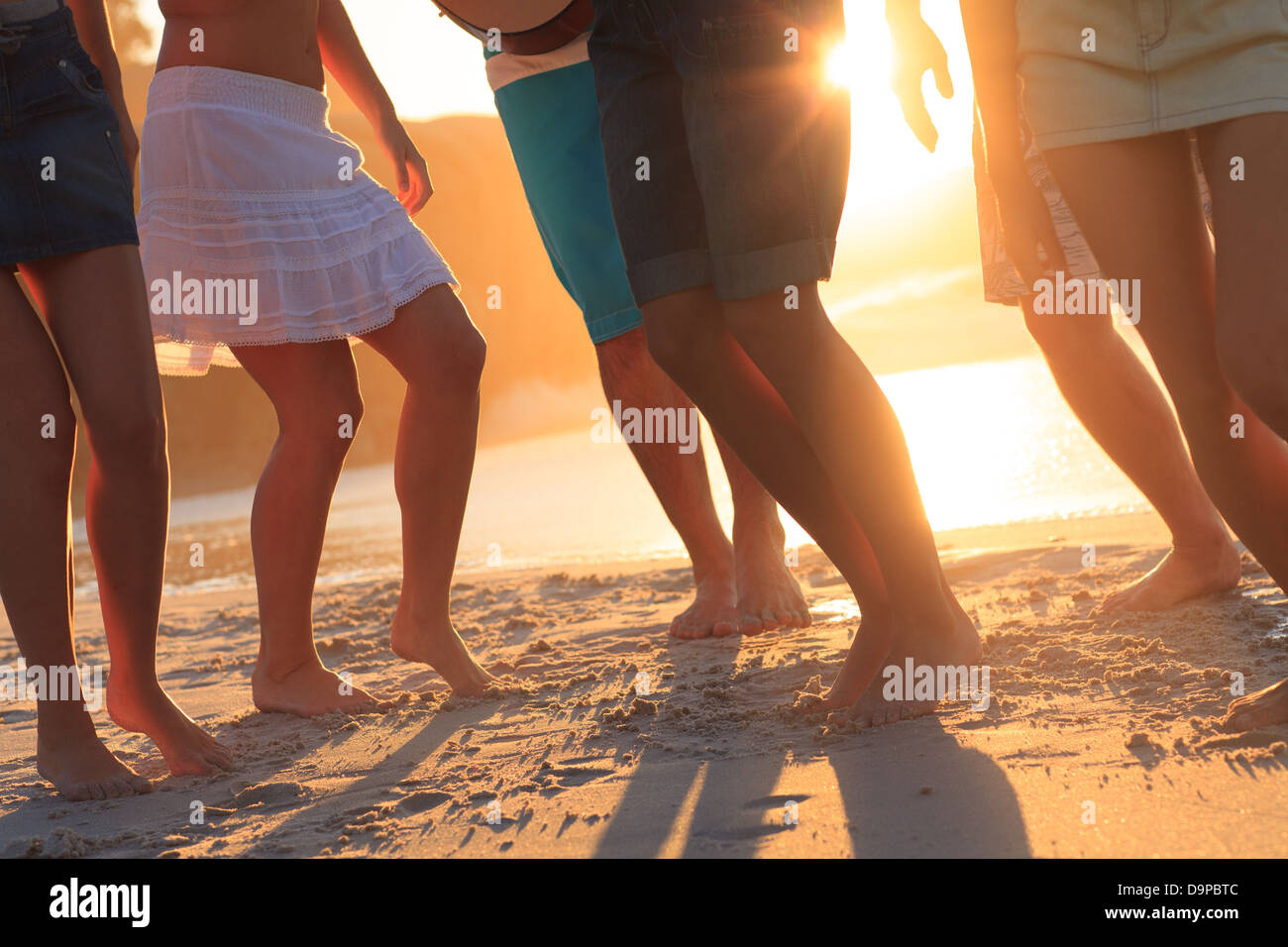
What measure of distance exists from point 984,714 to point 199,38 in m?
2.13

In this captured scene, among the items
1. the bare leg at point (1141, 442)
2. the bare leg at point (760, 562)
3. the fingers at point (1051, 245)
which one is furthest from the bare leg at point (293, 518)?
the bare leg at point (1141, 442)

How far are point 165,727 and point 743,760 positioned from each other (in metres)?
1.07

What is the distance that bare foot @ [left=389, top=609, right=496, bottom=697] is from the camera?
259cm

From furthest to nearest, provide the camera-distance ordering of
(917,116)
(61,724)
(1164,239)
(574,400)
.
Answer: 1. (574,400)
2. (917,116)
3. (61,724)
4. (1164,239)

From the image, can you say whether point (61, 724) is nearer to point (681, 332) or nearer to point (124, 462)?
point (124, 462)

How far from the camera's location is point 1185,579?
9.06 feet

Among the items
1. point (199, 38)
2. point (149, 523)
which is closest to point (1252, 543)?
point (149, 523)

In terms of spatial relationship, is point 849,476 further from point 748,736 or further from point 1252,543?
point 1252,543

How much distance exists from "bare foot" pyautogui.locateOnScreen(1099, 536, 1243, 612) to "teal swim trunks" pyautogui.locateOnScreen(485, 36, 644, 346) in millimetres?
1427

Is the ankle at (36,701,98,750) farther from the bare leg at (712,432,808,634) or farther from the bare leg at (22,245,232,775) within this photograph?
the bare leg at (712,432,808,634)

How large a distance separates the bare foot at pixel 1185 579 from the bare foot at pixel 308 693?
1.74 meters

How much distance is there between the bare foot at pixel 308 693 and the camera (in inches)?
102

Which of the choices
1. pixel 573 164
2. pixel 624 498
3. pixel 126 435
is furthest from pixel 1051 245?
pixel 624 498

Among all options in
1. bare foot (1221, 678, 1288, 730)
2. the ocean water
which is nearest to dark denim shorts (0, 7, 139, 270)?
bare foot (1221, 678, 1288, 730)
